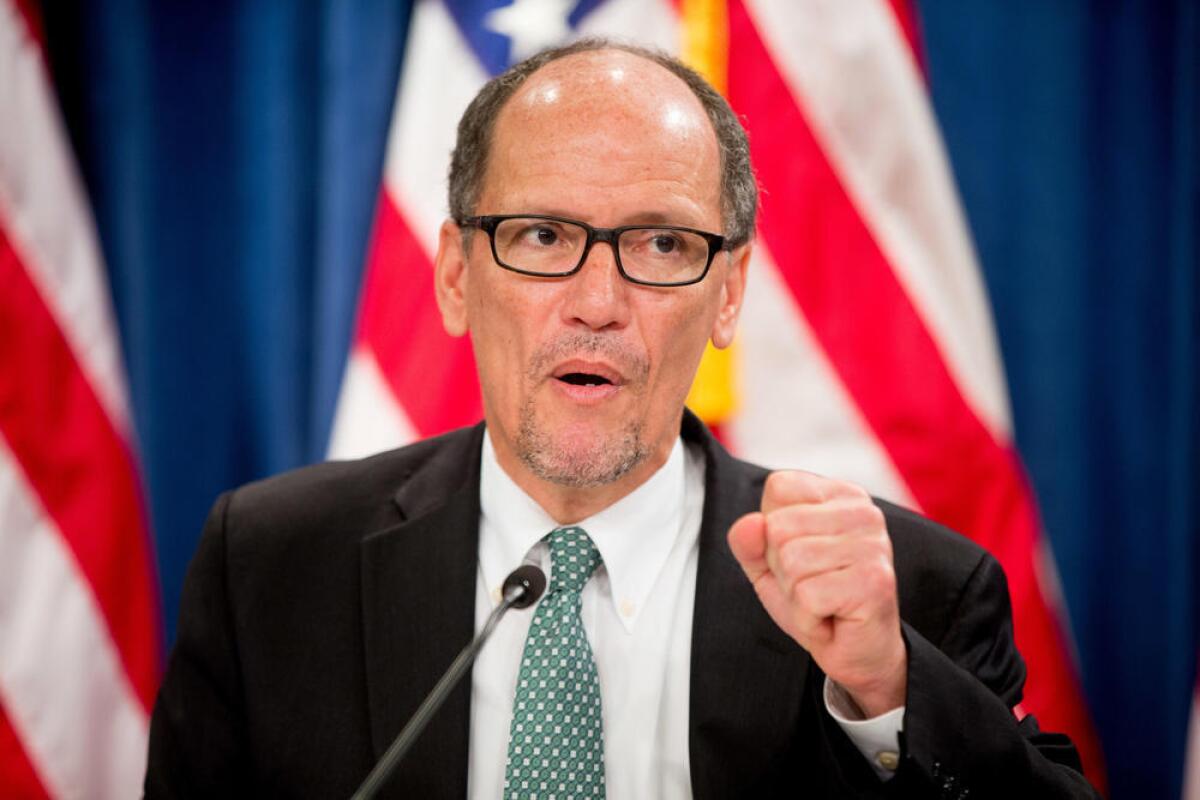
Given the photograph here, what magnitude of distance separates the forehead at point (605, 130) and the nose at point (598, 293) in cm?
10

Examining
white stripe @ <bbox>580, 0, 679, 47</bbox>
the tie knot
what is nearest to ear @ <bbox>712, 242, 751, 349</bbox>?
the tie knot

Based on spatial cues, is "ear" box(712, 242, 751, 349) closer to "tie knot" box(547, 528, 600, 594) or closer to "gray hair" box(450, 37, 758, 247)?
"gray hair" box(450, 37, 758, 247)

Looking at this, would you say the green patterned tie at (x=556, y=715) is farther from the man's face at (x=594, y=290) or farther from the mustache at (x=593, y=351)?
the mustache at (x=593, y=351)

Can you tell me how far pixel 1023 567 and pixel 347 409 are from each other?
139cm

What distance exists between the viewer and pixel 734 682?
155cm

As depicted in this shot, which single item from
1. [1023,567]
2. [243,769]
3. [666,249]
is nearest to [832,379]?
[1023,567]

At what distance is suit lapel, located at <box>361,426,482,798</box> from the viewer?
1518mm

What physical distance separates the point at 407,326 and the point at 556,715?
109cm

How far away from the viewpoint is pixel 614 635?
1620 mm

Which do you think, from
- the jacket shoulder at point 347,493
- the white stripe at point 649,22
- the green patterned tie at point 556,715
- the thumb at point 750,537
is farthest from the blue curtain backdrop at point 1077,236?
the thumb at point 750,537

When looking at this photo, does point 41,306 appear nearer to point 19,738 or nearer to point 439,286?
point 19,738

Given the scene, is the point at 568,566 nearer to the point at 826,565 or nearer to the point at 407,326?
the point at 826,565

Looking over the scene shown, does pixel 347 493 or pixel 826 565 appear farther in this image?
pixel 347 493

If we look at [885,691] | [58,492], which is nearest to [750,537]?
[885,691]
